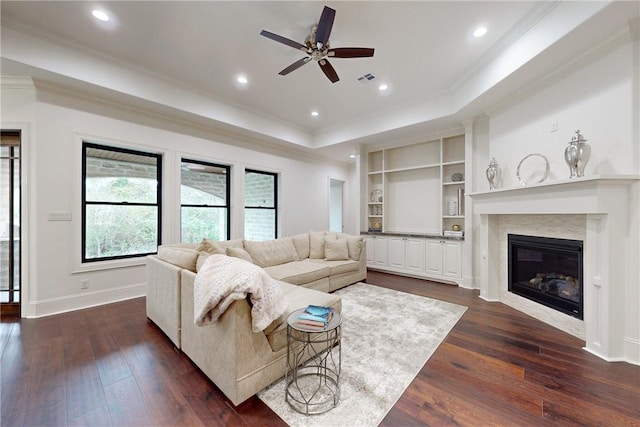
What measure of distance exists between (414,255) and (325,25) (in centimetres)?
413

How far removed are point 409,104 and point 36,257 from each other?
5.79 m

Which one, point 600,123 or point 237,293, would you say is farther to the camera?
point 600,123

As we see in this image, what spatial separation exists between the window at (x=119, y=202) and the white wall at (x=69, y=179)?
0.18m

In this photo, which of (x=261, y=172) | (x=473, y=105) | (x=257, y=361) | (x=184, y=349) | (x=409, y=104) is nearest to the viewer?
(x=257, y=361)

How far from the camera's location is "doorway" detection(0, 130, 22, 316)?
123 inches

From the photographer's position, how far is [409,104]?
179 inches

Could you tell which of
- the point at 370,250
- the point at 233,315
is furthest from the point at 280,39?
the point at 370,250

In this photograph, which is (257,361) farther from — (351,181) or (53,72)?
(351,181)

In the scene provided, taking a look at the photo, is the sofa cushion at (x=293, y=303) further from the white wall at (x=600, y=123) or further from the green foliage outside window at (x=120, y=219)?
the green foliage outside window at (x=120, y=219)

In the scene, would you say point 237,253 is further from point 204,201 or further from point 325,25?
point 325,25

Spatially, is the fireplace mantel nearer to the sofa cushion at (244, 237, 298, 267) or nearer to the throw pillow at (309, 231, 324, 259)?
the throw pillow at (309, 231, 324, 259)

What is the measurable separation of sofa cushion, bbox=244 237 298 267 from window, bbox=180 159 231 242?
1342 millimetres

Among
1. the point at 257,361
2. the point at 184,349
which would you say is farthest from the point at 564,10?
the point at 184,349

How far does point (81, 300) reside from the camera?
3350mm
